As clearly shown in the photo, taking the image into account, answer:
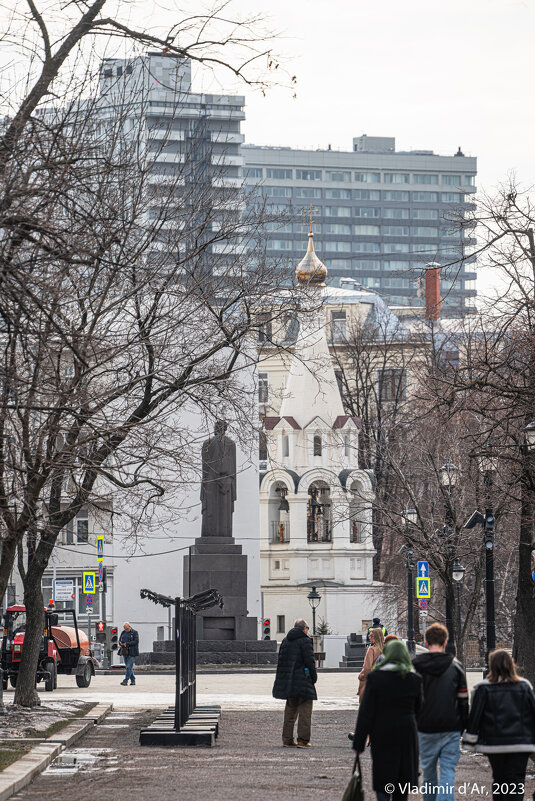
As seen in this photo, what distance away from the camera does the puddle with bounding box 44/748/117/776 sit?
15.3 m

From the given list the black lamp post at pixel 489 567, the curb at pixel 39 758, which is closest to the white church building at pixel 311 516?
the black lamp post at pixel 489 567

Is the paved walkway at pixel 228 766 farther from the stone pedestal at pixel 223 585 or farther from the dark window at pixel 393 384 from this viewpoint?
the dark window at pixel 393 384

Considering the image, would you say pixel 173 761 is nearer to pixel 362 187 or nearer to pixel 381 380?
pixel 381 380

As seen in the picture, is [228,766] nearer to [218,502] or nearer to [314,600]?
[218,502]

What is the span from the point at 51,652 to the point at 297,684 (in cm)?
1603

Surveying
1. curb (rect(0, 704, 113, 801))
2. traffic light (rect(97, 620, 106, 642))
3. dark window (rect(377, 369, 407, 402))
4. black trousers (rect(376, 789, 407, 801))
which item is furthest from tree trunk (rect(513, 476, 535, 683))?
dark window (rect(377, 369, 407, 402))

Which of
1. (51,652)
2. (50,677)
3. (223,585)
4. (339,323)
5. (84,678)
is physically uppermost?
(339,323)

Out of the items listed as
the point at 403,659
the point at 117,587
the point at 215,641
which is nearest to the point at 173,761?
the point at 403,659

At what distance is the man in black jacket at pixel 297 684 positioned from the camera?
18.0m

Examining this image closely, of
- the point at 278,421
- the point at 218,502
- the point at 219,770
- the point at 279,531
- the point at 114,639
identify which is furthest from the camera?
the point at 279,531

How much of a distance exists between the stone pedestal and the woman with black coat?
109 feet

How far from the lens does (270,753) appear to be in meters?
17.3

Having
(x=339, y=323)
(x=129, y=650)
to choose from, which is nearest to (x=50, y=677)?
(x=129, y=650)

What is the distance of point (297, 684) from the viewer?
59.1 feet
